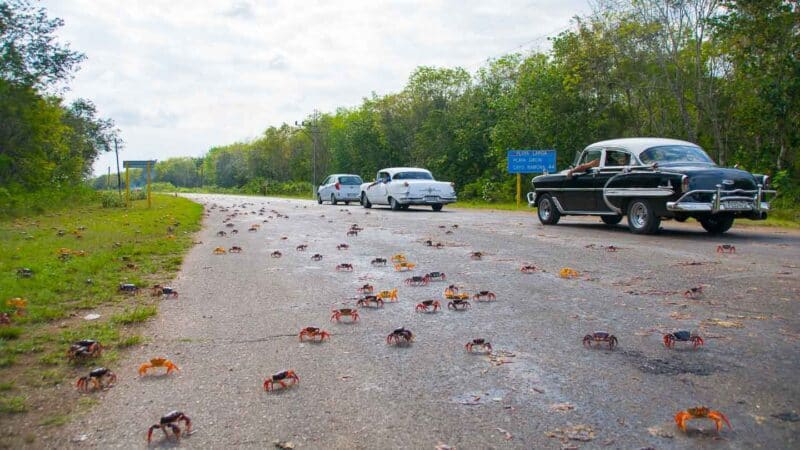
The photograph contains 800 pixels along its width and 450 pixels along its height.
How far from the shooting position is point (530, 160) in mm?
30516

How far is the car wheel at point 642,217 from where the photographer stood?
13234mm

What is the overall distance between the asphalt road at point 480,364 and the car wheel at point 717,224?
5.18m

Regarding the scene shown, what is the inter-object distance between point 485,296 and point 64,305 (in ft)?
14.0

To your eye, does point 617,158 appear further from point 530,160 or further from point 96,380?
point 530,160

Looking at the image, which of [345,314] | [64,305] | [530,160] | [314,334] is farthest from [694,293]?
[530,160]

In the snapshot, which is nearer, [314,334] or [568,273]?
Answer: [314,334]

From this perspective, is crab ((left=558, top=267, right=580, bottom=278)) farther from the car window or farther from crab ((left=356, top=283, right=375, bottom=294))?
the car window

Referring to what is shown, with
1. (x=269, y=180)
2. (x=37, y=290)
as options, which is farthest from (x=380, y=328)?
(x=269, y=180)

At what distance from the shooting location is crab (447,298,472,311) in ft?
19.9

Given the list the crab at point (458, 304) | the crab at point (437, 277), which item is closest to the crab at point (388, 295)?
the crab at point (458, 304)

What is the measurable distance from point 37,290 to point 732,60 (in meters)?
23.8

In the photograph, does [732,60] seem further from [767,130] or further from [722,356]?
[722,356]

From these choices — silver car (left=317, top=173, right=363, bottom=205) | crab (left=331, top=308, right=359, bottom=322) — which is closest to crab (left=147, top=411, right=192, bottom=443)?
crab (left=331, top=308, right=359, bottom=322)

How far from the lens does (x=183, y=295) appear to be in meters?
7.18
